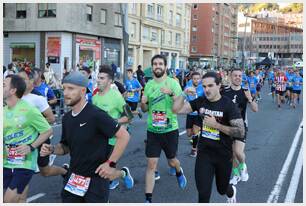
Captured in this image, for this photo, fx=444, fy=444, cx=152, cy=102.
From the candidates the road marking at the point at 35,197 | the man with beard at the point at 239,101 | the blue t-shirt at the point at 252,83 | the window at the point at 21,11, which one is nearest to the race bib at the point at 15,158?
the road marking at the point at 35,197

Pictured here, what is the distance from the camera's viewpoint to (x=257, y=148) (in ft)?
34.0

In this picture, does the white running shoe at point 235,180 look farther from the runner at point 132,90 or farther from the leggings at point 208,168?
the runner at point 132,90

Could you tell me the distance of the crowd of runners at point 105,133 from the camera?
4000 mm

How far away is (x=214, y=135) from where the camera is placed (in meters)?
5.09

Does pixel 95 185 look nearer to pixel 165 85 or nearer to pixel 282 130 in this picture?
pixel 165 85

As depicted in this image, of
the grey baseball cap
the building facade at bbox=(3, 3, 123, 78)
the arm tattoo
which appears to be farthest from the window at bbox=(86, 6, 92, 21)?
the grey baseball cap

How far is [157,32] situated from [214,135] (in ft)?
166

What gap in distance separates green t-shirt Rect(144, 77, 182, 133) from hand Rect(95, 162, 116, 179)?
236cm

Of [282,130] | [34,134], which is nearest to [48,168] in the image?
[34,134]

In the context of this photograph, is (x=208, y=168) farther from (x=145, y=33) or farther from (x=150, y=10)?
(x=150, y=10)

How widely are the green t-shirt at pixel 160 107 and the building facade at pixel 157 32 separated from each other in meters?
39.6

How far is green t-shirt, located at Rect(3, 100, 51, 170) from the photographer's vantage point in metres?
→ 4.62

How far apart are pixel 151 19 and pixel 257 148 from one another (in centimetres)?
4262

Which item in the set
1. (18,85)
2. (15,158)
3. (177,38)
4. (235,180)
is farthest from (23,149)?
(177,38)
